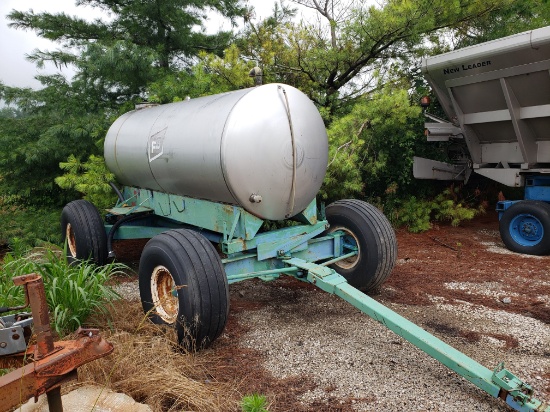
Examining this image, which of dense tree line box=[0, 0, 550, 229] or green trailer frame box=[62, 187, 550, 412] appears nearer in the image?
green trailer frame box=[62, 187, 550, 412]

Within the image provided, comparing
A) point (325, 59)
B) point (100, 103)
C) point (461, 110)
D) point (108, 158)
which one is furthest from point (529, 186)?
point (100, 103)

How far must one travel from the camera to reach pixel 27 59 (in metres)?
6.67

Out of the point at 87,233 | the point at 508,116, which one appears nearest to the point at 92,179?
the point at 87,233

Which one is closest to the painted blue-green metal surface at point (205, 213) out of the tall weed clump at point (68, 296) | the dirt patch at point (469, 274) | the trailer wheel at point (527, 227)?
the tall weed clump at point (68, 296)

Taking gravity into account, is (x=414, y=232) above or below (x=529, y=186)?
below

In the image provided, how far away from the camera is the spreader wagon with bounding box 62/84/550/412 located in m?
3.10

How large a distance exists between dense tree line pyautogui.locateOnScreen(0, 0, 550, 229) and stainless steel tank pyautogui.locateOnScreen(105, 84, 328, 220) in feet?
6.54

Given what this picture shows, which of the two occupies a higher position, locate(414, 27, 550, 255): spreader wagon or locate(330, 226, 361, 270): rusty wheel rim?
locate(414, 27, 550, 255): spreader wagon

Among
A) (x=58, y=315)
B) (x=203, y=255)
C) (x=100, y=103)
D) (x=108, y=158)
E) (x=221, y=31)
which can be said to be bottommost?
(x=58, y=315)

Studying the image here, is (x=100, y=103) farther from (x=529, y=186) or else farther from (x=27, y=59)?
(x=529, y=186)

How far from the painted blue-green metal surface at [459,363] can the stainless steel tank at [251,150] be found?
89 centimetres

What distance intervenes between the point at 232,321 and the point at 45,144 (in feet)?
14.2

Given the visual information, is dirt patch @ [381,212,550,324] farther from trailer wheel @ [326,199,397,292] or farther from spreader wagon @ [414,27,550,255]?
spreader wagon @ [414,27,550,255]

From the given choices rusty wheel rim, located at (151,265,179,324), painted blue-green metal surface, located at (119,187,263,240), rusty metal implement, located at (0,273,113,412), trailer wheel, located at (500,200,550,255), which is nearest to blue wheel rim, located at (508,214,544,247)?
trailer wheel, located at (500,200,550,255)
